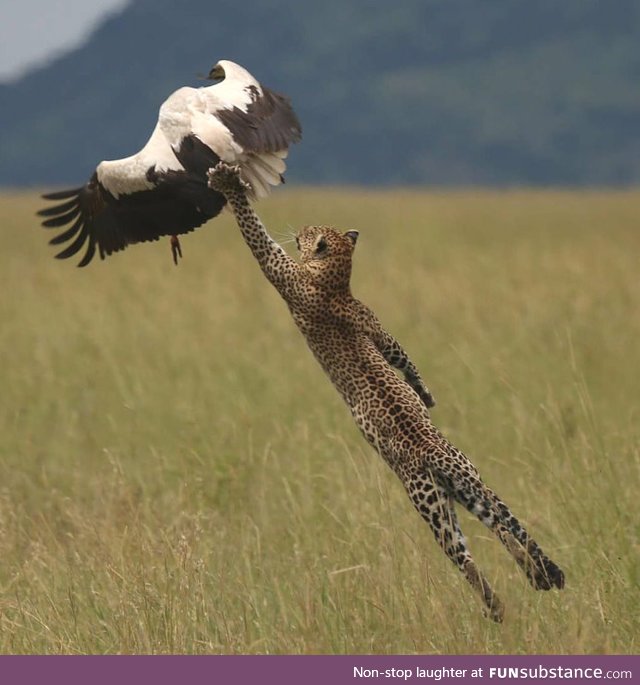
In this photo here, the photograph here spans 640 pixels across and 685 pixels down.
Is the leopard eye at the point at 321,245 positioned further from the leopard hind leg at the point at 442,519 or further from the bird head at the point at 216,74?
the bird head at the point at 216,74

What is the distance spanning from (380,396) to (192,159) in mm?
1219

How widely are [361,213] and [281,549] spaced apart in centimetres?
2235

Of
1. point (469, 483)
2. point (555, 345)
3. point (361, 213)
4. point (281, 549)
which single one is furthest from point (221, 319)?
point (361, 213)

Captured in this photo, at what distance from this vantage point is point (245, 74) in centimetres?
491

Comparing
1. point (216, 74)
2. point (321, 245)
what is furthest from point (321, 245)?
point (216, 74)

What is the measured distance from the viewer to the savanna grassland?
14.4ft

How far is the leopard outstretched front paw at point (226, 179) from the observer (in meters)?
3.50

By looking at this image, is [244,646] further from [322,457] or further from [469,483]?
[322,457]

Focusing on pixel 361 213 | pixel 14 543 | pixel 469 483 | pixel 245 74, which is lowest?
pixel 361 213

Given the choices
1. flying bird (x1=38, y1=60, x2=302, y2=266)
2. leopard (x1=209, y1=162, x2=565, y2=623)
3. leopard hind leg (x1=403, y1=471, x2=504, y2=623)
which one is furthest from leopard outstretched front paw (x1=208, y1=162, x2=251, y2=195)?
leopard hind leg (x1=403, y1=471, x2=504, y2=623)

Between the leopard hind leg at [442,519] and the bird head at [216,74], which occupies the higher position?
the bird head at [216,74]

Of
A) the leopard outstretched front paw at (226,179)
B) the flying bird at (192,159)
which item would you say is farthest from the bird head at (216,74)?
the leopard outstretched front paw at (226,179)

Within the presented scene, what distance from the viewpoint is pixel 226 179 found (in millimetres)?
3520

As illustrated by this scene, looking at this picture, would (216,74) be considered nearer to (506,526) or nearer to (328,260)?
(328,260)
